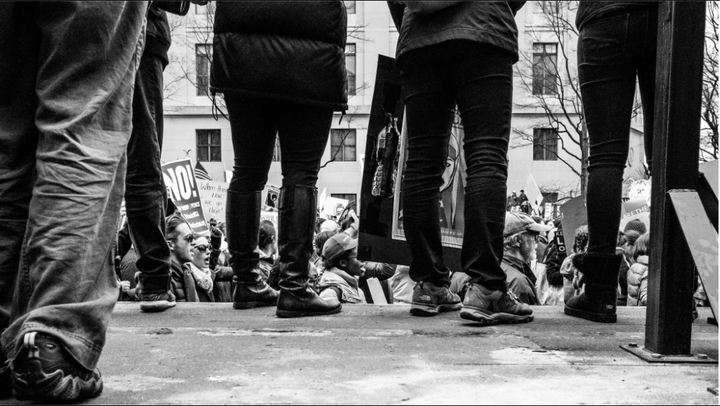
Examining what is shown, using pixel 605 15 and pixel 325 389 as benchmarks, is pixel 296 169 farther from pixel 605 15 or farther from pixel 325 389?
pixel 325 389

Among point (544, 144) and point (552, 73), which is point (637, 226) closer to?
point (552, 73)

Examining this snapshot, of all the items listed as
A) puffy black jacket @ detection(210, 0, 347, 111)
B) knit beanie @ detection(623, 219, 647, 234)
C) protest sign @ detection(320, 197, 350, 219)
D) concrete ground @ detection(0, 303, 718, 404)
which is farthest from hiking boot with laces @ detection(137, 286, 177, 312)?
protest sign @ detection(320, 197, 350, 219)

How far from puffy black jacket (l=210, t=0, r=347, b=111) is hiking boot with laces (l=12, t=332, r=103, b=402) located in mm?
1959

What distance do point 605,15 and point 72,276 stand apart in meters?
2.49

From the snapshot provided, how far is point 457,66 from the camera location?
10.9 feet

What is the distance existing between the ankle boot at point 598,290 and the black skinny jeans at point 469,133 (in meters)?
0.41

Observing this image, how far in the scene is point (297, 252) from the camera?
144 inches

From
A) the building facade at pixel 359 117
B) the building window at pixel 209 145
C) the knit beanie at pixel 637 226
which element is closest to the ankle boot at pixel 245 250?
the knit beanie at pixel 637 226

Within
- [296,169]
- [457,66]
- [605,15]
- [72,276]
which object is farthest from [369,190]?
[72,276]

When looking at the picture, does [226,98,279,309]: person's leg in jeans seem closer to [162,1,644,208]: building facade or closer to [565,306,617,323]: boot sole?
[565,306,617,323]: boot sole

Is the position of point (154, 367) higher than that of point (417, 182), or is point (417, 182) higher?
point (417, 182)

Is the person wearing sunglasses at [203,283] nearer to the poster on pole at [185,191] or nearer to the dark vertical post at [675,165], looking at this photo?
the poster on pole at [185,191]

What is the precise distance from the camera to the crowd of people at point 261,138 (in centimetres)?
199

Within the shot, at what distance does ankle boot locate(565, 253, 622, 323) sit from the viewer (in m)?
3.28
